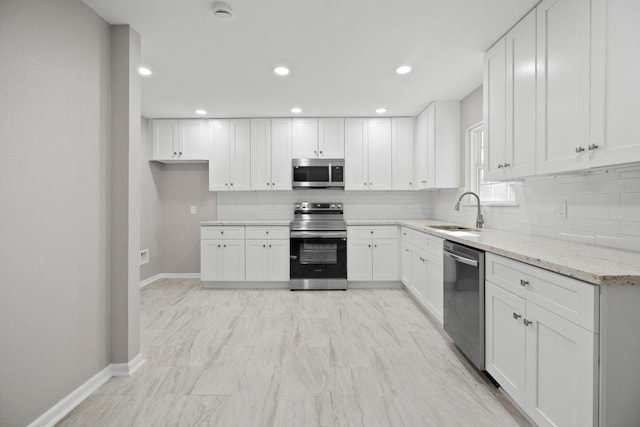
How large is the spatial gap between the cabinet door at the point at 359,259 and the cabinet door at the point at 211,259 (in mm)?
1818

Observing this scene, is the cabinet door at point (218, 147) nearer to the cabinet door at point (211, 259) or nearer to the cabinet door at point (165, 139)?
the cabinet door at point (165, 139)

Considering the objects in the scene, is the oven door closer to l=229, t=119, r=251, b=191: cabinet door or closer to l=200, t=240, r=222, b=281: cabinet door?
l=200, t=240, r=222, b=281: cabinet door

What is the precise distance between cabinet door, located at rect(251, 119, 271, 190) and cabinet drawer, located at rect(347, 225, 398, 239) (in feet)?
4.66

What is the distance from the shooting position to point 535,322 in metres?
1.48

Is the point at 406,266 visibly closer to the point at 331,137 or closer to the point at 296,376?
the point at 331,137

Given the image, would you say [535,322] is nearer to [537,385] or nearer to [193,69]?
[537,385]

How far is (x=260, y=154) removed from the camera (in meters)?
4.50

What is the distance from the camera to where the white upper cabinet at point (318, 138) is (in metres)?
4.48

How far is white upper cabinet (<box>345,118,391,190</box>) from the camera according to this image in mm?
4504

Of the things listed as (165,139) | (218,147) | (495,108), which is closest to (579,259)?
(495,108)

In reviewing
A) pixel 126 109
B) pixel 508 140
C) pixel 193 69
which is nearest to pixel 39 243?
pixel 126 109

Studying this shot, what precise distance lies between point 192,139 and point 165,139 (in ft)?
1.33

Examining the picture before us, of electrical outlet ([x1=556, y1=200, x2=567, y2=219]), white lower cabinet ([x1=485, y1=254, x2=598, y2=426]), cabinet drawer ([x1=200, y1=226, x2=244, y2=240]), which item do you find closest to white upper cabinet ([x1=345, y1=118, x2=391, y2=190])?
cabinet drawer ([x1=200, y1=226, x2=244, y2=240])

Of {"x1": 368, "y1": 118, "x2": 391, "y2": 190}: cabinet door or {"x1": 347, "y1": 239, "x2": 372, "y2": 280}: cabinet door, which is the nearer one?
{"x1": 347, "y1": 239, "x2": 372, "y2": 280}: cabinet door
